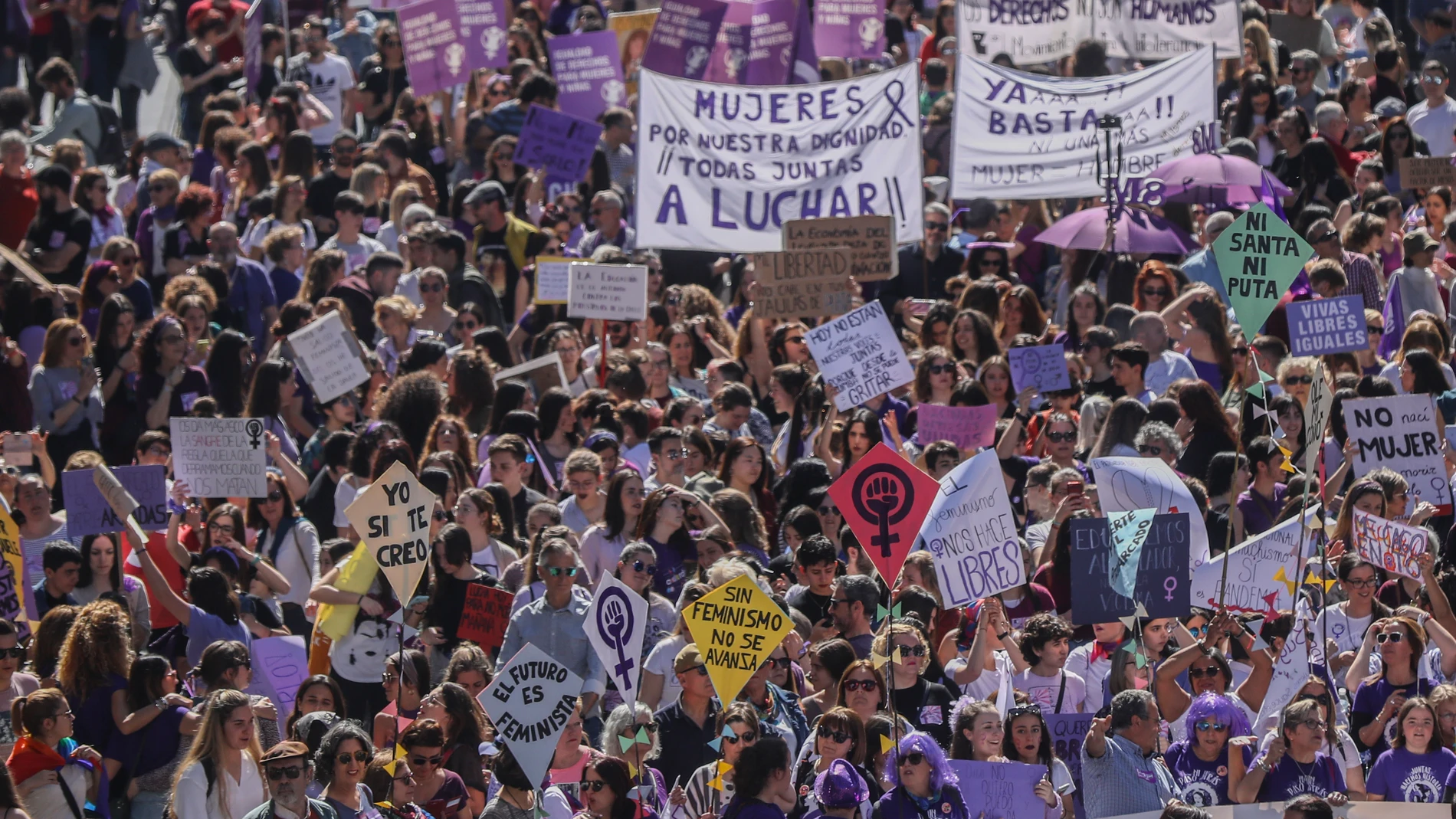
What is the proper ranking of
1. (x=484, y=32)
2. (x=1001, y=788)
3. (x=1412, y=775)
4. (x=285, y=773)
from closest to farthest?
(x=285, y=773) < (x=1001, y=788) < (x=1412, y=775) < (x=484, y=32)

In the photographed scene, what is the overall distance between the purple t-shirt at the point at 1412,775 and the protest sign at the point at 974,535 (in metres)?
1.65

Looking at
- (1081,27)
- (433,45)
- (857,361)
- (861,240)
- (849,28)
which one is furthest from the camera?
(849,28)

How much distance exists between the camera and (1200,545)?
409 inches

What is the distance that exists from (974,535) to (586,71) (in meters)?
10.3

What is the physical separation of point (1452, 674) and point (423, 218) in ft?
27.4

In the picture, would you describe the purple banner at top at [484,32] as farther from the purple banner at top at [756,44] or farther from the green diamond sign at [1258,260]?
the green diamond sign at [1258,260]

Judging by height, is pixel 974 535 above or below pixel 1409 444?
below

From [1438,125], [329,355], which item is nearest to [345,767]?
[329,355]

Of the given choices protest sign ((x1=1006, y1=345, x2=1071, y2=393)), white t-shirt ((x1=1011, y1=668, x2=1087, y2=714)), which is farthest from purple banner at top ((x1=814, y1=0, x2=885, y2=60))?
white t-shirt ((x1=1011, y1=668, x2=1087, y2=714))

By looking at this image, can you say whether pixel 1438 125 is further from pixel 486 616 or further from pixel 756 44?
pixel 486 616

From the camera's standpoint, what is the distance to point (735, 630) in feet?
30.2

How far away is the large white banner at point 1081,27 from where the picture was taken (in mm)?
18984

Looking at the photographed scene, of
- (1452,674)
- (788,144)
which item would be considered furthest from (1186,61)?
(1452,674)

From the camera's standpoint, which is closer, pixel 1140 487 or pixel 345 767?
pixel 345 767
